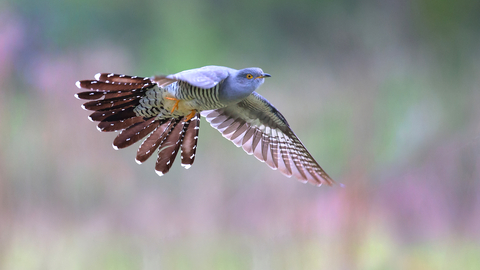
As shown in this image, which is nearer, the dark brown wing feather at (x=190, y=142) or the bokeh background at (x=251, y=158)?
the dark brown wing feather at (x=190, y=142)

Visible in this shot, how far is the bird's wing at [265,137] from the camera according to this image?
183 cm

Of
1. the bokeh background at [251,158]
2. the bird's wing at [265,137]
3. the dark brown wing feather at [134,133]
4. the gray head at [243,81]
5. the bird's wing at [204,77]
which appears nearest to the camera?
the bird's wing at [204,77]

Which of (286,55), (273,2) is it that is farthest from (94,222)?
(273,2)

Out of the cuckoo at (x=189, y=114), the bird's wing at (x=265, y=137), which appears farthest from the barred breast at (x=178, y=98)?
the bird's wing at (x=265, y=137)

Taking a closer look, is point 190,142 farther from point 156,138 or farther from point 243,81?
point 243,81

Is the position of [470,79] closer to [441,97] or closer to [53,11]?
[441,97]

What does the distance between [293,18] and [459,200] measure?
145 cm

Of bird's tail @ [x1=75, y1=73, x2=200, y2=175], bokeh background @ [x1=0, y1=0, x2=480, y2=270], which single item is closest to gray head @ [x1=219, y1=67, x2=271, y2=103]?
bird's tail @ [x1=75, y1=73, x2=200, y2=175]

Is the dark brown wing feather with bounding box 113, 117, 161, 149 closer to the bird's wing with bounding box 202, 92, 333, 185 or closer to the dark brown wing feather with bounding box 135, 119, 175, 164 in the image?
the dark brown wing feather with bounding box 135, 119, 175, 164

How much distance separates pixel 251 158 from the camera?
2.46 meters

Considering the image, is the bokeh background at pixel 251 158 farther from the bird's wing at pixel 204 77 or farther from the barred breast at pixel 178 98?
the bird's wing at pixel 204 77

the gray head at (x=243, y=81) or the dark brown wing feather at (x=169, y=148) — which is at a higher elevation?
the gray head at (x=243, y=81)

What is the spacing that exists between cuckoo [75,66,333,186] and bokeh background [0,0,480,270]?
57 centimetres

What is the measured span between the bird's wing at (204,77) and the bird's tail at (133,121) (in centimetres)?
24
